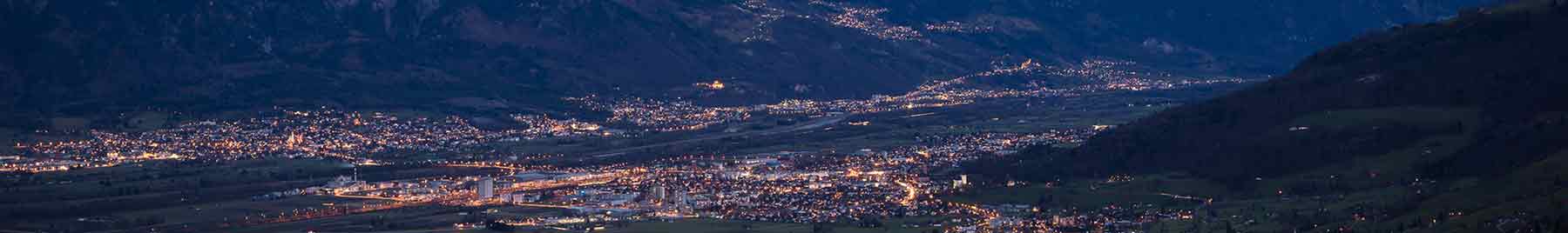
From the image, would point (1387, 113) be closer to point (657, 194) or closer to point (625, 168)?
point (657, 194)

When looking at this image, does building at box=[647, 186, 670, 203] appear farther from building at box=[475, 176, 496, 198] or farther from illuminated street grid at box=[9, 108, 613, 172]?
illuminated street grid at box=[9, 108, 613, 172]

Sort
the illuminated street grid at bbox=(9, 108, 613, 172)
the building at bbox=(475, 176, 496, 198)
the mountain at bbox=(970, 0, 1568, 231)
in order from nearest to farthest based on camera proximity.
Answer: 1. the mountain at bbox=(970, 0, 1568, 231)
2. the building at bbox=(475, 176, 496, 198)
3. the illuminated street grid at bbox=(9, 108, 613, 172)

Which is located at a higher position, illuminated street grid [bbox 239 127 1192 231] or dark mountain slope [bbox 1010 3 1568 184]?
dark mountain slope [bbox 1010 3 1568 184]

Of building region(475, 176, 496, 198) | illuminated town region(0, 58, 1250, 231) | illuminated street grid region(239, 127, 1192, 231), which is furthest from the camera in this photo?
building region(475, 176, 496, 198)

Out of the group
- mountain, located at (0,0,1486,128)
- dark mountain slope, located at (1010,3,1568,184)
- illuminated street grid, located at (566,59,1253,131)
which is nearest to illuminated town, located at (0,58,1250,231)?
illuminated street grid, located at (566,59,1253,131)

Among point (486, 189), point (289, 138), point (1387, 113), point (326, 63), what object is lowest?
point (486, 189)

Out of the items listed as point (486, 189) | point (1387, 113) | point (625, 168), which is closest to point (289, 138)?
point (625, 168)

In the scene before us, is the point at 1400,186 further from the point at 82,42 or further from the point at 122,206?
the point at 82,42
